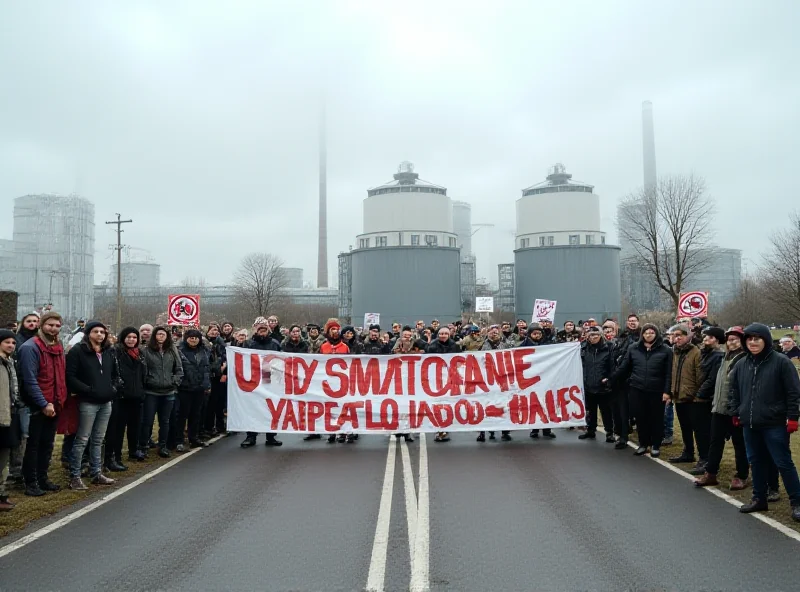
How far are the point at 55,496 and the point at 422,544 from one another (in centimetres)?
465

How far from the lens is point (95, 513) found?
7.20 m

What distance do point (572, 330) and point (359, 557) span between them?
10.1 m

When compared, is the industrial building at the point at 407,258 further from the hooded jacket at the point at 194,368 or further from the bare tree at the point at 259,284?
the hooded jacket at the point at 194,368

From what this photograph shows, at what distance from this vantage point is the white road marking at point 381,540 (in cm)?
507

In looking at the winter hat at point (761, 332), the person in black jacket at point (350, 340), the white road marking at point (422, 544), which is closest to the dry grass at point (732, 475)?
the winter hat at point (761, 332)

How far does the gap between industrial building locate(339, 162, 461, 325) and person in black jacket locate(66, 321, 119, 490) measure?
56.6 meters

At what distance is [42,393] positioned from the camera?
25.9ft

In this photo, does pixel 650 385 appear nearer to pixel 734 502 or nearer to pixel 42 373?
pixel 734 502

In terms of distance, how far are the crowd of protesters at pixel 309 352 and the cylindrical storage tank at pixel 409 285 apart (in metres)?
51.4

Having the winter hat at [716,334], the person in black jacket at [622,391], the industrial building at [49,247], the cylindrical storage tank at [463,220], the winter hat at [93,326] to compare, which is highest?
the cylindrical storage tank at [463,220]

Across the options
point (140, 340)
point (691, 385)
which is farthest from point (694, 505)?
point (140, 340)

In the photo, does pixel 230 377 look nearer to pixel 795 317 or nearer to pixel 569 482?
pixel 569 482

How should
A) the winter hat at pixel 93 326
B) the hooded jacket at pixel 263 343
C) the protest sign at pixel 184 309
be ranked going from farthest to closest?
the protest sign at pixel 184 309 < the hooded jacket at pixel 263 343 < the winter hat at pixel 93 326

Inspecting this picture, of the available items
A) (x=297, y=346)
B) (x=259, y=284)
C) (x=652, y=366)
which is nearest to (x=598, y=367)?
(x=652, y=366)
